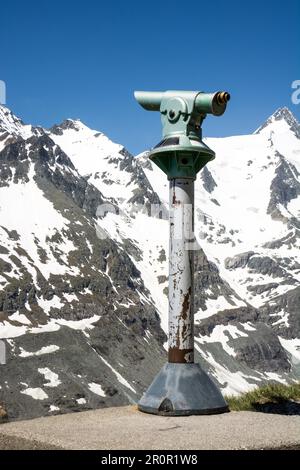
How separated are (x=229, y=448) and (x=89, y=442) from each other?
2.22 metres

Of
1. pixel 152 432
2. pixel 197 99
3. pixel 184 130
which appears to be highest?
pixel 197 99

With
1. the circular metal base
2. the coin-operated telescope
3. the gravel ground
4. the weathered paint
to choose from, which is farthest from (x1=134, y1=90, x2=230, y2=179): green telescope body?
the gravel ground

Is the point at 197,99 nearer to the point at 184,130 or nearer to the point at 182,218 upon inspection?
the point at 184,130

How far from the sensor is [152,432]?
463 inches

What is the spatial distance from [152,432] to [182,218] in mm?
5522

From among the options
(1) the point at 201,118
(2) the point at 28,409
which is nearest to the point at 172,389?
(1) the point at 201,118

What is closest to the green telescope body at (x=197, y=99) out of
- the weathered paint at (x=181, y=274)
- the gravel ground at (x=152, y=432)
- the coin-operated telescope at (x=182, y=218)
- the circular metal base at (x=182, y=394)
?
the coin-operated telescope at (x=182, y=218)

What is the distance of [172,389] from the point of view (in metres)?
14.5

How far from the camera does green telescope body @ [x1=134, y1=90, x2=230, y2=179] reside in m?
15.6

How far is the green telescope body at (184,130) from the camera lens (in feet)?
51.3

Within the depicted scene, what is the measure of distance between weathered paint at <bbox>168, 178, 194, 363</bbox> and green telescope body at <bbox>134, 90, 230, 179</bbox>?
0.38 meters

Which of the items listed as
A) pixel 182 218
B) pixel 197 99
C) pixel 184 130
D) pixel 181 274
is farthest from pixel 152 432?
pixel 197 99

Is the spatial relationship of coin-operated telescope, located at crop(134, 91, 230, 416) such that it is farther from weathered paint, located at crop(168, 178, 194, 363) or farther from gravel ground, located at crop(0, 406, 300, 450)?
gravel ground, located at crop(0, 406, 300, 450)
